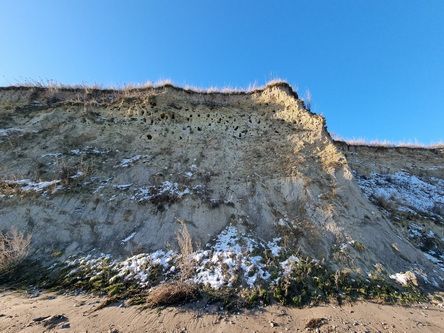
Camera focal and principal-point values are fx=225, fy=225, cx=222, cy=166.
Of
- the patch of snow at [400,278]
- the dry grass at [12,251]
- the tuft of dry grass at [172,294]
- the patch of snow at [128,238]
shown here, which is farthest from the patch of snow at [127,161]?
the patch of snow at [400,278]

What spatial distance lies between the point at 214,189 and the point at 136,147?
400 centimetres

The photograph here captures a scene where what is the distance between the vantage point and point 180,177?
8383 mm

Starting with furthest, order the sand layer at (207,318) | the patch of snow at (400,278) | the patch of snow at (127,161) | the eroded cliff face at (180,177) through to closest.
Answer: the patch of snow at (127,161) → the eroded cliff face at (180,177) → the patch of snow at (400,278) → the sand layer at (207,318)

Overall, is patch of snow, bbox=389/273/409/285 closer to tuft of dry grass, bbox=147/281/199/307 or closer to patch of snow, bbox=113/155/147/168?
tuft of dry grass, bbox=147/281/199/307

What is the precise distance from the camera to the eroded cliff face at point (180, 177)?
6.64 m

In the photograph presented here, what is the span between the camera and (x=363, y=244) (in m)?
6.23

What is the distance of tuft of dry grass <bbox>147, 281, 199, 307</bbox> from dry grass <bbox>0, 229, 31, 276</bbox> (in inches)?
162

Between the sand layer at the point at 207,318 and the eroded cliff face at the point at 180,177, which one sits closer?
the sand layer at the point at 207,318

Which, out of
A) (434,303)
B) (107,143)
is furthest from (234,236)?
(107,143)

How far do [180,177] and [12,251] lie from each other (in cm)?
505

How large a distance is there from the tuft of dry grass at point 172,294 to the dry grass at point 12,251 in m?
4.11

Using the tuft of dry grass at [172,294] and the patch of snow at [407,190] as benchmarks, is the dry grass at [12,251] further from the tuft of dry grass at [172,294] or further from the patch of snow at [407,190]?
the patch of snow at [407,190]

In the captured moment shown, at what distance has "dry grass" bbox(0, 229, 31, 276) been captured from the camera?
19.2ft

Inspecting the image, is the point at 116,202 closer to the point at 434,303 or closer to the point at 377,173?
the point at 434,303
